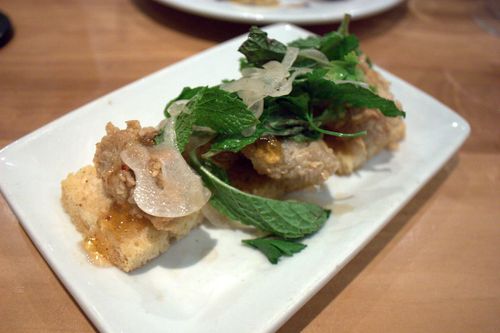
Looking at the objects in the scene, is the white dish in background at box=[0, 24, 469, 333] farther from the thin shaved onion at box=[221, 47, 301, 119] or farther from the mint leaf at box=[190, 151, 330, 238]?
the thin shaved onion at box=[221, 47, 301, 119]

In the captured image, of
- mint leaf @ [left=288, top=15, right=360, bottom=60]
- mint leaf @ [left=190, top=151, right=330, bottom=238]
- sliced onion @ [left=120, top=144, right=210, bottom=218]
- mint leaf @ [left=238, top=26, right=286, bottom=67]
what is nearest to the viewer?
sliced onion @ [left=120, top=144, right=210, bottom=218]

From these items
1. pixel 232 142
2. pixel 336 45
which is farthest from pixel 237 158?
pixel 336 45

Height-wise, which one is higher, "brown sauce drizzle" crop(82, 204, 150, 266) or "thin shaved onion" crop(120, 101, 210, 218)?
"thin shaved onion" crop(120, 101, 210, 218)

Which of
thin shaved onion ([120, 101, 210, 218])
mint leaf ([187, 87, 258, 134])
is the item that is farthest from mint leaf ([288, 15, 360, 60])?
thin shaved onion ([120, 101, 210, 218])

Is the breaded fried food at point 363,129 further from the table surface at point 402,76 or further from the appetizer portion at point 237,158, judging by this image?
the table surface at point 402,76

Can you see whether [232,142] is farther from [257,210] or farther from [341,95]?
[341,95]

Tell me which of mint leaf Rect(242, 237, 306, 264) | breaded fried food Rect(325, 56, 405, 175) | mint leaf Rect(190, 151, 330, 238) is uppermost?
breaded fried food Rect(325, 56, 405, 175)

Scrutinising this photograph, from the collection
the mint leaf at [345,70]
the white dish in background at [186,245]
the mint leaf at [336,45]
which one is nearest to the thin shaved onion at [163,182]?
the white dish in background at [186,245]
